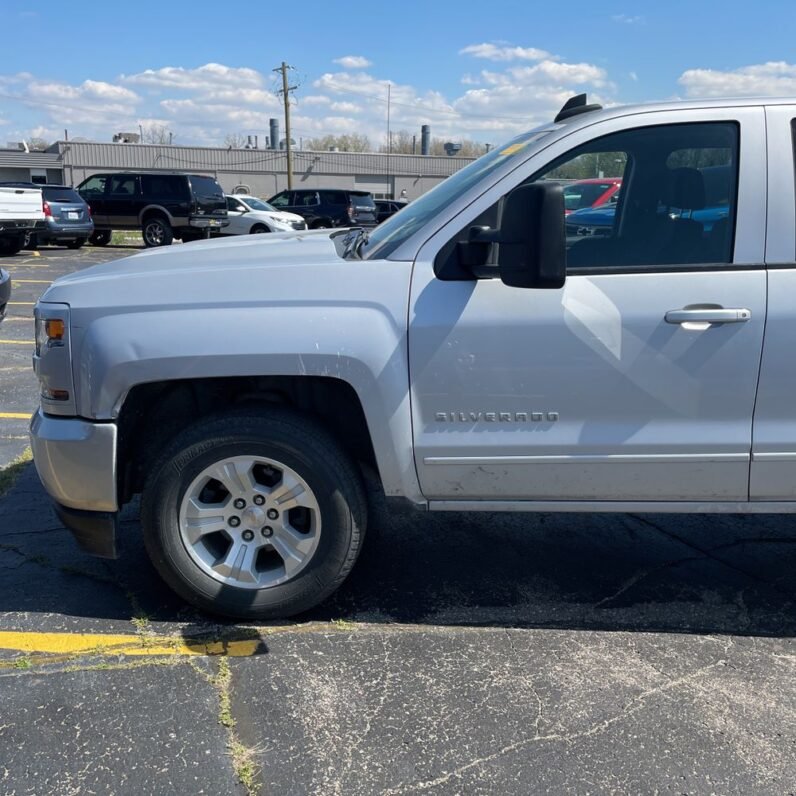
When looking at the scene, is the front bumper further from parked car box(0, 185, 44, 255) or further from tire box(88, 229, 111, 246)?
tire box(88, 229, 111, 246)

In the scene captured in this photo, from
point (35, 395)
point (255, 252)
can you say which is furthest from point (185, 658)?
point (35, 395)

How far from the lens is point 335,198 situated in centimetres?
2627

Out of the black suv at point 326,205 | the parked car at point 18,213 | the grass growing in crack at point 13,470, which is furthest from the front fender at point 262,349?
the black suv at point 326,205

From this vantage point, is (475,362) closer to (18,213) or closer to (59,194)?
(18,213)

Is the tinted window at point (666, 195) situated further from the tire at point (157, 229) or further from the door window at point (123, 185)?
the door window at point (123, 185)

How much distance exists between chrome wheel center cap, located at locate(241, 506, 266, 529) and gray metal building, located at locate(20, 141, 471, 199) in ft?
151

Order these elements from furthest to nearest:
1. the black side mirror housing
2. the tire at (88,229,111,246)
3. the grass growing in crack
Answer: the tire at (88,229,111,246) → the grass growing in crack → the black side mirror housing

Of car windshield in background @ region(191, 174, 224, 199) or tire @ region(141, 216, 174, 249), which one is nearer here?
car windshield in background @ region(191, 174, 224, 199)

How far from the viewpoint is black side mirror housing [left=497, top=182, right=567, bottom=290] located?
8.50 feet

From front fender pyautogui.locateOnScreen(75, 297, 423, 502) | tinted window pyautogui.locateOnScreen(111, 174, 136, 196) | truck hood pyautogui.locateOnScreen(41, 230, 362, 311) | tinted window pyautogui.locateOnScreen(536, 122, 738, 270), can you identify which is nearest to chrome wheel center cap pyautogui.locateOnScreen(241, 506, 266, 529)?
front fender pyautogui.locateOnScreen(75, 297, 423, 502)

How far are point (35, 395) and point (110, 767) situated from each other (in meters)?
4.68

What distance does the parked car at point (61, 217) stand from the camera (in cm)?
1797

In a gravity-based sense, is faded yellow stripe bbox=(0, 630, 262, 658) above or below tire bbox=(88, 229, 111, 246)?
below

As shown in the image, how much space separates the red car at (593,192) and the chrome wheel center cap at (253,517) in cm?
170
